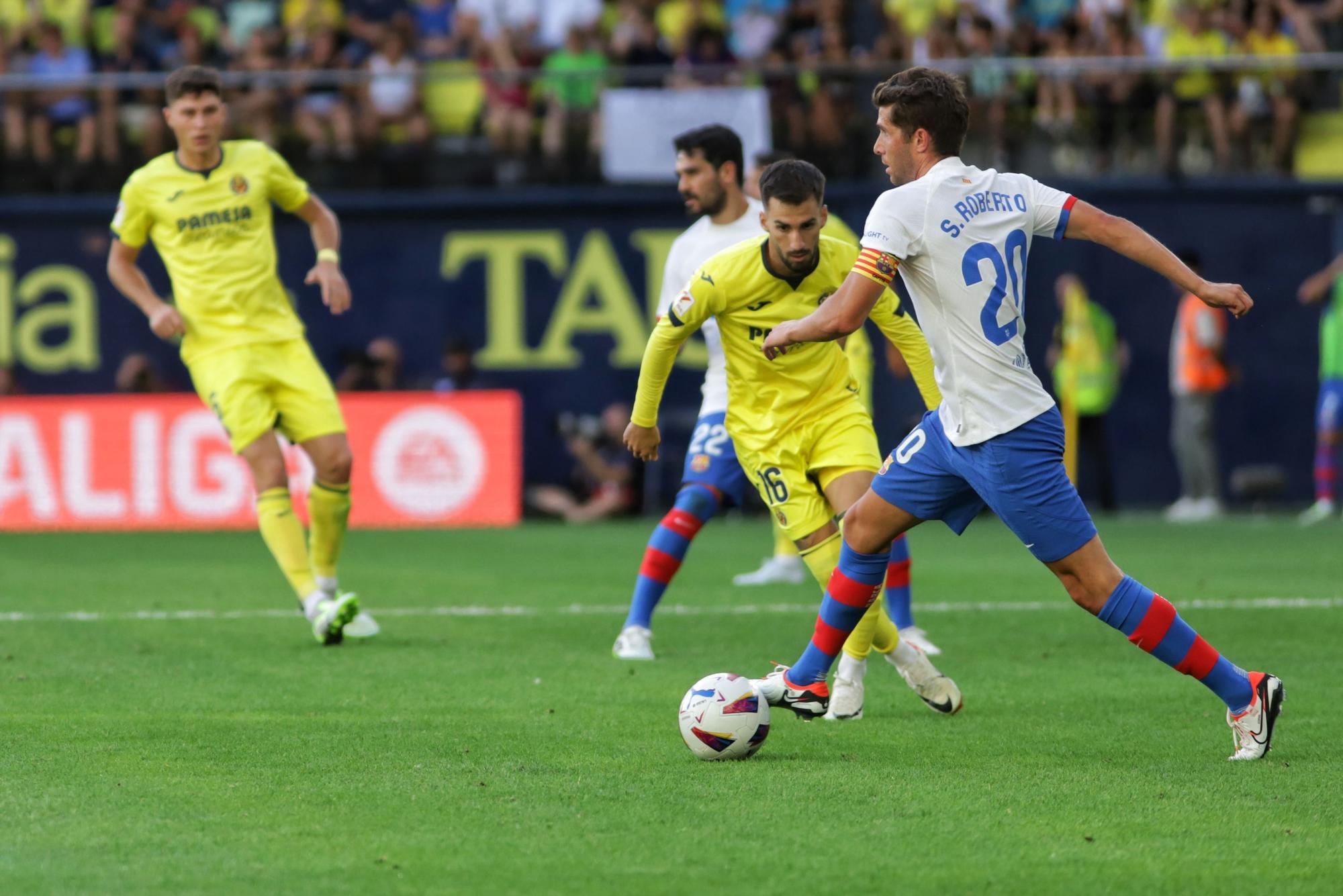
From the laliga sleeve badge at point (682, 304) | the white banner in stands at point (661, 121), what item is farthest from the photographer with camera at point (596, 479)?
the laliga sleeve badge at point (682, 304)

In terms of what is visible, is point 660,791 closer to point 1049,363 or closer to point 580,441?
point 580,441

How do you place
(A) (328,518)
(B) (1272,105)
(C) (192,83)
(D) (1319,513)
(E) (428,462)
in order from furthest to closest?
(B) (1272,105), (D) (1319,513), (E) (428,462), (A) (328,518), (C) (192,83)

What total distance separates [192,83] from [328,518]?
209 cm

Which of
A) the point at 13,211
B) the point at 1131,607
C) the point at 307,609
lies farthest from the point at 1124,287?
the point at 1131,607

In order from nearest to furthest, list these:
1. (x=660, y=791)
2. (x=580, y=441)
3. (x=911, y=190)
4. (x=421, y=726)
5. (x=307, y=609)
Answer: (x=660, y=791) < (x=911, y=190) < (x=421, y=726) < (x=307, y=609) < (x=580, y=441)

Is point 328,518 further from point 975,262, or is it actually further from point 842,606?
point 975,262

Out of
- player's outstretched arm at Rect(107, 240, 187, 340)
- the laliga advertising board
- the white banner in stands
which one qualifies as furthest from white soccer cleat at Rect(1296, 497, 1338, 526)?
player's outstretched arm at Rect(107, 240, 187, 340)

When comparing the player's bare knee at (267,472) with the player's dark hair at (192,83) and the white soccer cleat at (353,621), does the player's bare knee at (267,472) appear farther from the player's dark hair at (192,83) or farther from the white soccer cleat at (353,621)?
the player's dark hair at (192,83)

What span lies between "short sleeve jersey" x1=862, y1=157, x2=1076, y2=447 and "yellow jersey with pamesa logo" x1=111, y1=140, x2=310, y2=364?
13.1 feet

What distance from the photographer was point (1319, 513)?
16859 mm

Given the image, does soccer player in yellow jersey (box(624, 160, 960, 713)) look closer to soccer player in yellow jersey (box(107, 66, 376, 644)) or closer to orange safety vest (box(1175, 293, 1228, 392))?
soccer player in yellow jersey (box(107, 66, 376, 644))

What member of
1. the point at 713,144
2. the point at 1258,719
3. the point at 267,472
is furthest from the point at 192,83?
the point at 1258,719

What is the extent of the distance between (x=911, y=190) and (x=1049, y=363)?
43.8ft

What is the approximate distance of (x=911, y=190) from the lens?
213 inches
